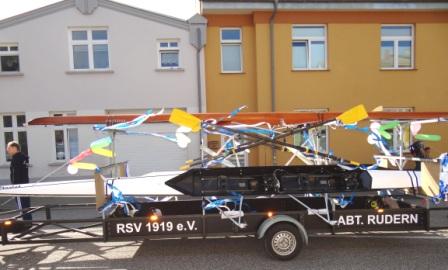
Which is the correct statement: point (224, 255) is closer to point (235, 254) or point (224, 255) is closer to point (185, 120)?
point (235, 254)

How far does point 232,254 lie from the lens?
16.1ft

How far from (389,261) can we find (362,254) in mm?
369

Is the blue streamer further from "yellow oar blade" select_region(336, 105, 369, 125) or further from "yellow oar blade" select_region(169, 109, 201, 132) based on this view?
"yellow oar blade" select_region(336, 105, 369, 125)

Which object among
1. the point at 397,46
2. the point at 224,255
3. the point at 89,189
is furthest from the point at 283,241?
the point at 397,46

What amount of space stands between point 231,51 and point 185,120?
26.6ft

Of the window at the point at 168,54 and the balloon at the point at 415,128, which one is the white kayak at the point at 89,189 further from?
the window at the point at 168,54

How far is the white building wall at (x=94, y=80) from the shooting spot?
11.0 m

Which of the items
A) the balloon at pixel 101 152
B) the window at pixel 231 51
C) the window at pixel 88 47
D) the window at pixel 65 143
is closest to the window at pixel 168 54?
the window at pixel 231 51

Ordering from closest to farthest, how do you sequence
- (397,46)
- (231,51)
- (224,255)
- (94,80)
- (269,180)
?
(269,180), (224,255), (94,80), (231,51), (397,46)

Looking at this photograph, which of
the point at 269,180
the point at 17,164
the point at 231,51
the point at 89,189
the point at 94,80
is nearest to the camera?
the point at 269,180

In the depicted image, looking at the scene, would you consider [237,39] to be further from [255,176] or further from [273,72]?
[255,176]

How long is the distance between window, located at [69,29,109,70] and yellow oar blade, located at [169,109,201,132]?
26.8 ft

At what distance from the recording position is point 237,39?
38.8 ft

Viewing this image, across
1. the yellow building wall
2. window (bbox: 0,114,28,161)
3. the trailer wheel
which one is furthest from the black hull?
window (bbox: 0,114,28,161)
